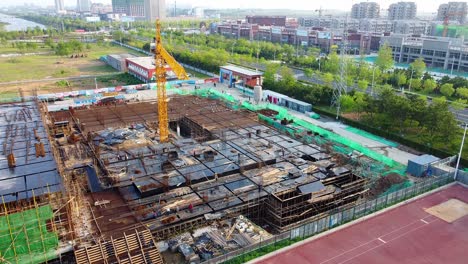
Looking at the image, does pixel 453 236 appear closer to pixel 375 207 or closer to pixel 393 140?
pixel 375 207

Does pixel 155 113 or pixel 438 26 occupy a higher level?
pixel 438 26

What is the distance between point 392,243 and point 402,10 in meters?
154

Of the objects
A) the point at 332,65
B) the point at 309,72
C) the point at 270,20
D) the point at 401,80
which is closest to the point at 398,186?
the point at 401,80

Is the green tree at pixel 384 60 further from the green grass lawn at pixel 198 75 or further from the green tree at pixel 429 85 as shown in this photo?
the green grass lawn at pixel 198 75

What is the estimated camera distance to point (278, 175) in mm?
24469

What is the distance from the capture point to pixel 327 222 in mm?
19281

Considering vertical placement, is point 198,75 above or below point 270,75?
below

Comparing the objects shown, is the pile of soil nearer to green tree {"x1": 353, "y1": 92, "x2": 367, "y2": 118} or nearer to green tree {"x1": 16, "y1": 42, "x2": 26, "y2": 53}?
green tree {"x1": 353, "y1": 92, "x2": 367, "y2": 118}

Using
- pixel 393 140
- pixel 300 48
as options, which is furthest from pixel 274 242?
pixel 300 48

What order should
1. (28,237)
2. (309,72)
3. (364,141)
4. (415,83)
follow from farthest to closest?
(309,72)
(415,83)
(364,141)
(28,237)

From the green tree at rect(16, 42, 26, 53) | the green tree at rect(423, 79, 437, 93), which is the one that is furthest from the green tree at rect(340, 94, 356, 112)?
the green tree at rect(16, 42, 26, 53)

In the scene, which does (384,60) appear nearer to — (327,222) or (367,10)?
(327,222)

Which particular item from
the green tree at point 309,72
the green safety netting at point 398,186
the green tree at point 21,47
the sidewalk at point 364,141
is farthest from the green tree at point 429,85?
the green tree at point 21,47

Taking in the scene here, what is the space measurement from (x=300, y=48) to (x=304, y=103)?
5402cm
